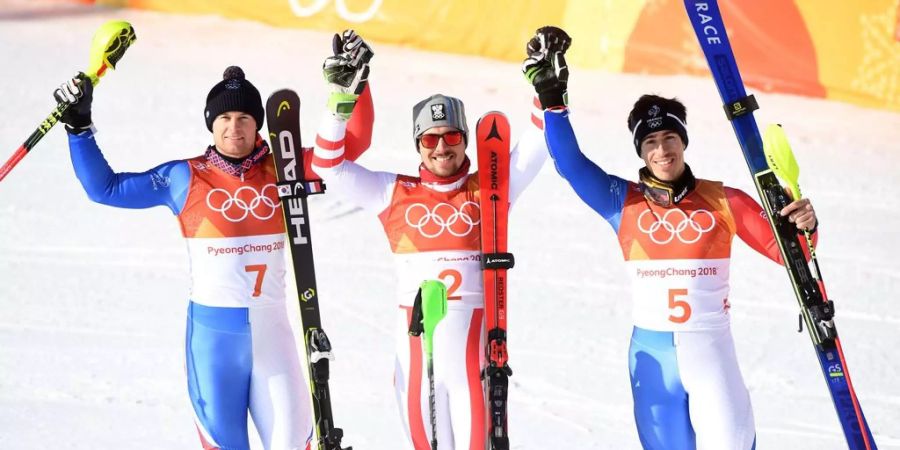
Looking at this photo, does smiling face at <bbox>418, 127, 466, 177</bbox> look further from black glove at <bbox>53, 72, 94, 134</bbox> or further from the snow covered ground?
the snow covered ground

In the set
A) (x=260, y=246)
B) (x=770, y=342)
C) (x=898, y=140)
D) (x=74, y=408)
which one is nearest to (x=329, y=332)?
(x=74, y=408)

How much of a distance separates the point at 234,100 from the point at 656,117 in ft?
5.41

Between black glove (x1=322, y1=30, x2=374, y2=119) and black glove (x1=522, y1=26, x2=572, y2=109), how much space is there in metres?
0.62

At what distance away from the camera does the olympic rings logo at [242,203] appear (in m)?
5.44

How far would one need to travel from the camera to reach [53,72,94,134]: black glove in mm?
5359

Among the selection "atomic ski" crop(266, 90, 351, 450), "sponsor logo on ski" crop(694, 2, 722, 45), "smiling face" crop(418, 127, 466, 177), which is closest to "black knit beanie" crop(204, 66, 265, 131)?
"atomic ski" crop(266, 90, 351, 450)

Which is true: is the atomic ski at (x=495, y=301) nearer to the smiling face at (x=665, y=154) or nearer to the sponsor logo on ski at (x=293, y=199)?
the smiling face at (x=665, y=154)

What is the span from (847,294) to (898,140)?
274 cm

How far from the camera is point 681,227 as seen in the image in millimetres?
5117

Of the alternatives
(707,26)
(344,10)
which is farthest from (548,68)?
(344,10)

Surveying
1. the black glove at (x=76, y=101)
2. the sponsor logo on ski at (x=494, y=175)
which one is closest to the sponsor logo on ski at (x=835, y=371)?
the sponsor logo on ski at (x=494, y=175)

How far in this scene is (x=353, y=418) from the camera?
7.53 metres

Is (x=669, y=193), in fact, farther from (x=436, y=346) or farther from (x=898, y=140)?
(x=898, y=140)

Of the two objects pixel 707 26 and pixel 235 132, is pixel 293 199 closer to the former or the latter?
pixel 235 132
